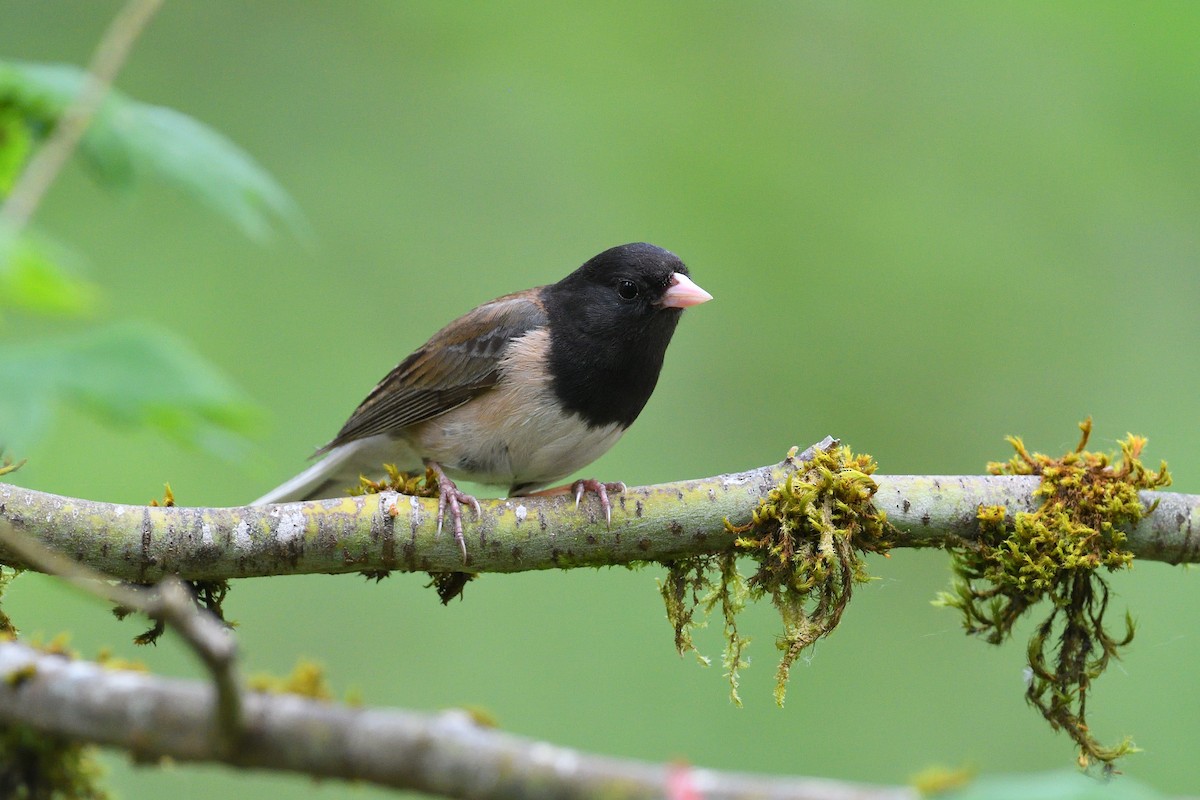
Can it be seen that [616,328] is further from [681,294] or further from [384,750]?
[384,750]

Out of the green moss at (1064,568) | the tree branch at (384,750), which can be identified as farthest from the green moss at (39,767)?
the green moss at (1064,568)

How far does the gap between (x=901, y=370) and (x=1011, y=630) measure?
152 inches

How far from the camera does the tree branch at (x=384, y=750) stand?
4.70 ft

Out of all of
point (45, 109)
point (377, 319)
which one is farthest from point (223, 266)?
point (45, 109)

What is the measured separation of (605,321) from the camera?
3.97 meters

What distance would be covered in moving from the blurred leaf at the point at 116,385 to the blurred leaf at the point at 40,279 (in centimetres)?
5

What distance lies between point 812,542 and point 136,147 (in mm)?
1921

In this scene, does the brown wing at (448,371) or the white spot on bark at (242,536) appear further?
the brown wing at (448,371)

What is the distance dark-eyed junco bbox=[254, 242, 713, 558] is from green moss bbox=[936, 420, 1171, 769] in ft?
4.17

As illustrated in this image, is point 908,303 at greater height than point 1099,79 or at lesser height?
lesser

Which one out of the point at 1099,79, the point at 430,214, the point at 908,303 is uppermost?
the point at 1099,79

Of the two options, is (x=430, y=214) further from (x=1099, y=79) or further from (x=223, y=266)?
(x=1099, y=79)

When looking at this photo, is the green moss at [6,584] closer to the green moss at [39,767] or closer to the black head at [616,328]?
the green moss at [39,767]

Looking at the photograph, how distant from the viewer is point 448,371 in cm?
408
